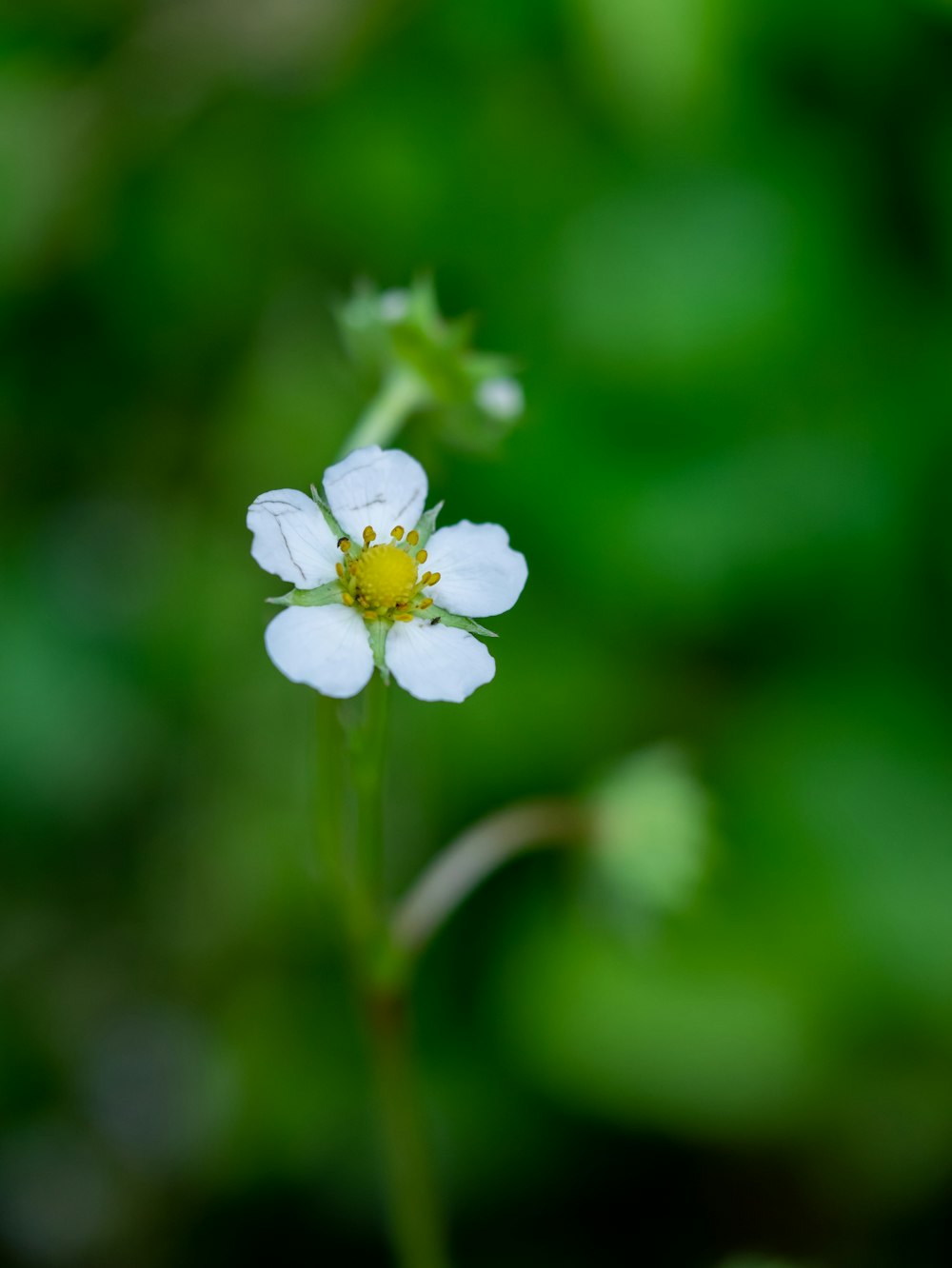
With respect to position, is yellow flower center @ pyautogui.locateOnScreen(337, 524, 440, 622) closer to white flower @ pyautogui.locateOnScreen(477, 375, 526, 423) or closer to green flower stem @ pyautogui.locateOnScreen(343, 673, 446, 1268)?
green flower stem @ pyautogui.locateOnScreen(343, 673, 446, 1268)

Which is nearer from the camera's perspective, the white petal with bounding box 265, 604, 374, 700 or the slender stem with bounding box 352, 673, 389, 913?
the white petal with bounding box 265, 604, 374, 700

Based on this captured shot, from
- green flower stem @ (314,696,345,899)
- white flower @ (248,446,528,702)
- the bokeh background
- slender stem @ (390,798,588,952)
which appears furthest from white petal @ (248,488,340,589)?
the bokeh background

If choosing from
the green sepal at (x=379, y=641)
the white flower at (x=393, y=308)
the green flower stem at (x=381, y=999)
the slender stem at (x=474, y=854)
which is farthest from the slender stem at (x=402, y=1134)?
the white flower at (x=393, y=308)

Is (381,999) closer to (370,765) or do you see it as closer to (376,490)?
(370,765)

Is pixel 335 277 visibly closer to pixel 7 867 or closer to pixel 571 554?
pixel 571 554

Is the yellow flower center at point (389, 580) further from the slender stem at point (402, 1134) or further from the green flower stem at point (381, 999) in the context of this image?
the slender stem at point (402, 1134)

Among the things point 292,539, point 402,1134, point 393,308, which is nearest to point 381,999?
point 402,1134
